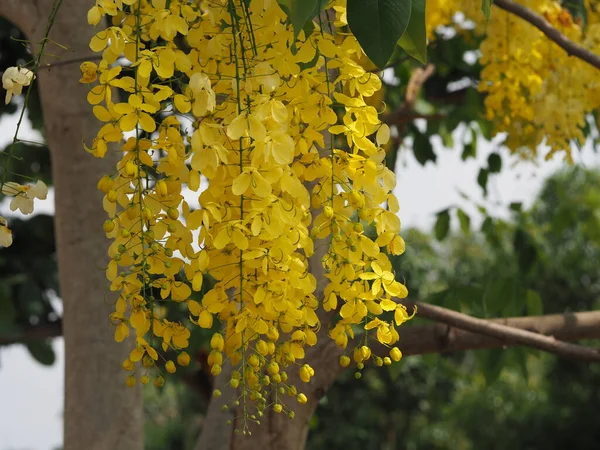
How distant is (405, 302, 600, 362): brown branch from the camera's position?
1.59 m

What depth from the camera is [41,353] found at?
2814 millimetres

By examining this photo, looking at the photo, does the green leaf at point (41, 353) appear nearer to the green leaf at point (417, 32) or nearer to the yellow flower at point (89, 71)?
the yellow flower at point (89, 71)

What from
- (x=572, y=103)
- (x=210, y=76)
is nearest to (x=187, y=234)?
(x=210, y=76)

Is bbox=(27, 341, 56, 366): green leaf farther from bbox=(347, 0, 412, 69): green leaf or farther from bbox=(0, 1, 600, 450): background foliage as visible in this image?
bbox=(347, 0, 412, 69): green leaf

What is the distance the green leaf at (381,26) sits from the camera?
85 centimetres

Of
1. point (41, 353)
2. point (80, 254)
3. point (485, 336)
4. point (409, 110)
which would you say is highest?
point (409, 110)

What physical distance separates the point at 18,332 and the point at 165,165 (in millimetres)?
1668

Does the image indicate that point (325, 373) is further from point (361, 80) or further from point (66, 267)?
point (361, 80)

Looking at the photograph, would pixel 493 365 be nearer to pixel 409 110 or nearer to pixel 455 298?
pixel 455 298

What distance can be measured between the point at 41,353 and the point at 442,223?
4.35 ft

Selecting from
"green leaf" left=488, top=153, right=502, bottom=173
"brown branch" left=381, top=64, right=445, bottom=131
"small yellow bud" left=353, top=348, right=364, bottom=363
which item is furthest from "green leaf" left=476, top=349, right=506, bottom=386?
"small yellow bud" left=353, top=348, right=364, bottom=363

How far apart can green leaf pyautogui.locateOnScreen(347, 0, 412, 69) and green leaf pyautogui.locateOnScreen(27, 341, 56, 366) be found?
219cm

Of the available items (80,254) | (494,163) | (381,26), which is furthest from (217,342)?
(494,163)

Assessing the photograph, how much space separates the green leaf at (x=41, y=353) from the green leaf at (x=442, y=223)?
1.28m
